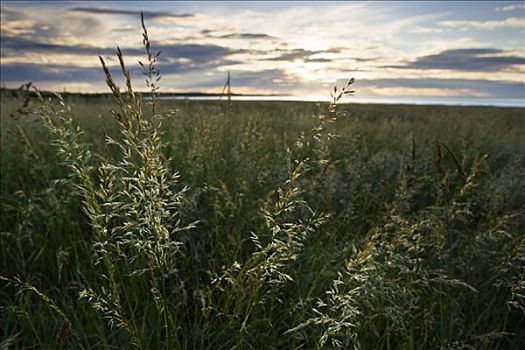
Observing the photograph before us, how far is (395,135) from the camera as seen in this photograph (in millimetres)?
8195

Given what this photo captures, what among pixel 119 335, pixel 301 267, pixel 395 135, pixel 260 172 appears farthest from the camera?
pixel 395 135

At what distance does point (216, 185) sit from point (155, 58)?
6.95 ft

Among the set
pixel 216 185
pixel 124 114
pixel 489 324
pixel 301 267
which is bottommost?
pixel 489 324

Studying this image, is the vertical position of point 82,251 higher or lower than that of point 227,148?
lower

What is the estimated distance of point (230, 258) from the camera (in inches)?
102

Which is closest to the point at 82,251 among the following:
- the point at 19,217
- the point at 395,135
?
the point at 19,217

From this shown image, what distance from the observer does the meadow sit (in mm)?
1414

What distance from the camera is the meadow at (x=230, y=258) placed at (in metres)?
1.41

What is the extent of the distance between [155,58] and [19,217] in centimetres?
260

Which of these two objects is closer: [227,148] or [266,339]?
[266,339]

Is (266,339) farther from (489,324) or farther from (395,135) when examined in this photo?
(395,135)

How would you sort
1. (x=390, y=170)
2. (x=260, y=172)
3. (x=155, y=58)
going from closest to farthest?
1. (x=155, y=58)
2. (x=260, y=172)
3. (x=390, y=170)

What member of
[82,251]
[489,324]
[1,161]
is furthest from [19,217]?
[489,324]

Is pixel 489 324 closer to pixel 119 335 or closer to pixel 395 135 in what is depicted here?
pixel 119 335
